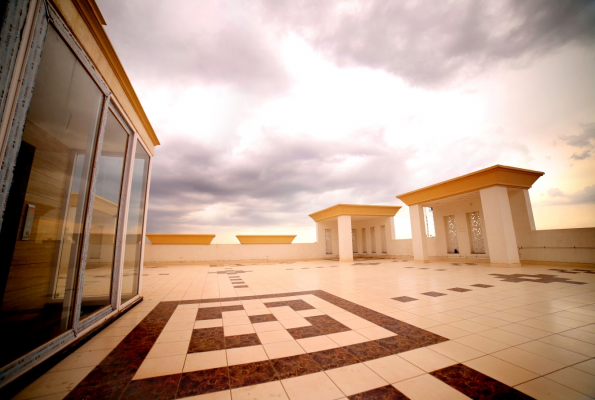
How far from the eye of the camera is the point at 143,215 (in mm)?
4453

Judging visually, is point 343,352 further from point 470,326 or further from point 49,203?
point 49,203

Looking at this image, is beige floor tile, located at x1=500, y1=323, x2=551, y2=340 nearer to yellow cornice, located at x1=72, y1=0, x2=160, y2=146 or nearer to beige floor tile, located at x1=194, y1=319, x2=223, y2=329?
beige floor tile, located at x1=194, y1=319, x2=223, y2=329

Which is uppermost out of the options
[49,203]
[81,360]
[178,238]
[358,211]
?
[358,211]

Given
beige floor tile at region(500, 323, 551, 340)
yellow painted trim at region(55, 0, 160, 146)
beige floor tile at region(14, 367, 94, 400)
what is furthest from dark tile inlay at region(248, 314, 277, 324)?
yellow painted trim at region(55, 0, 160, 146)

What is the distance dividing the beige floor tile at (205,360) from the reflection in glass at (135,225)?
2.29 meters

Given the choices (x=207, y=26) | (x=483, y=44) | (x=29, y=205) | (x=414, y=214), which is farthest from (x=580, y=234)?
(x=29, y=205)

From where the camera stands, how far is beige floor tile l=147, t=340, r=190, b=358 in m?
2.06

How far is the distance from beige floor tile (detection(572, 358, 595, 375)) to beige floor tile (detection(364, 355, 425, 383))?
4.05ft

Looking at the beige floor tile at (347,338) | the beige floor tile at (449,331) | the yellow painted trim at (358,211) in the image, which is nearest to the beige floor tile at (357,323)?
the beige floor tile at (347,338)

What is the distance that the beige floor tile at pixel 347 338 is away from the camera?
2.28 meters

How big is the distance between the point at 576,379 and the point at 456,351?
711 mm

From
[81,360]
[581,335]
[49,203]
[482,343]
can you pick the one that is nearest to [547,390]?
[482,343]

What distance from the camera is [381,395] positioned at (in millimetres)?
1414

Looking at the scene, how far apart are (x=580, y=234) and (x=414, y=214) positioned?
5914 millimetres
